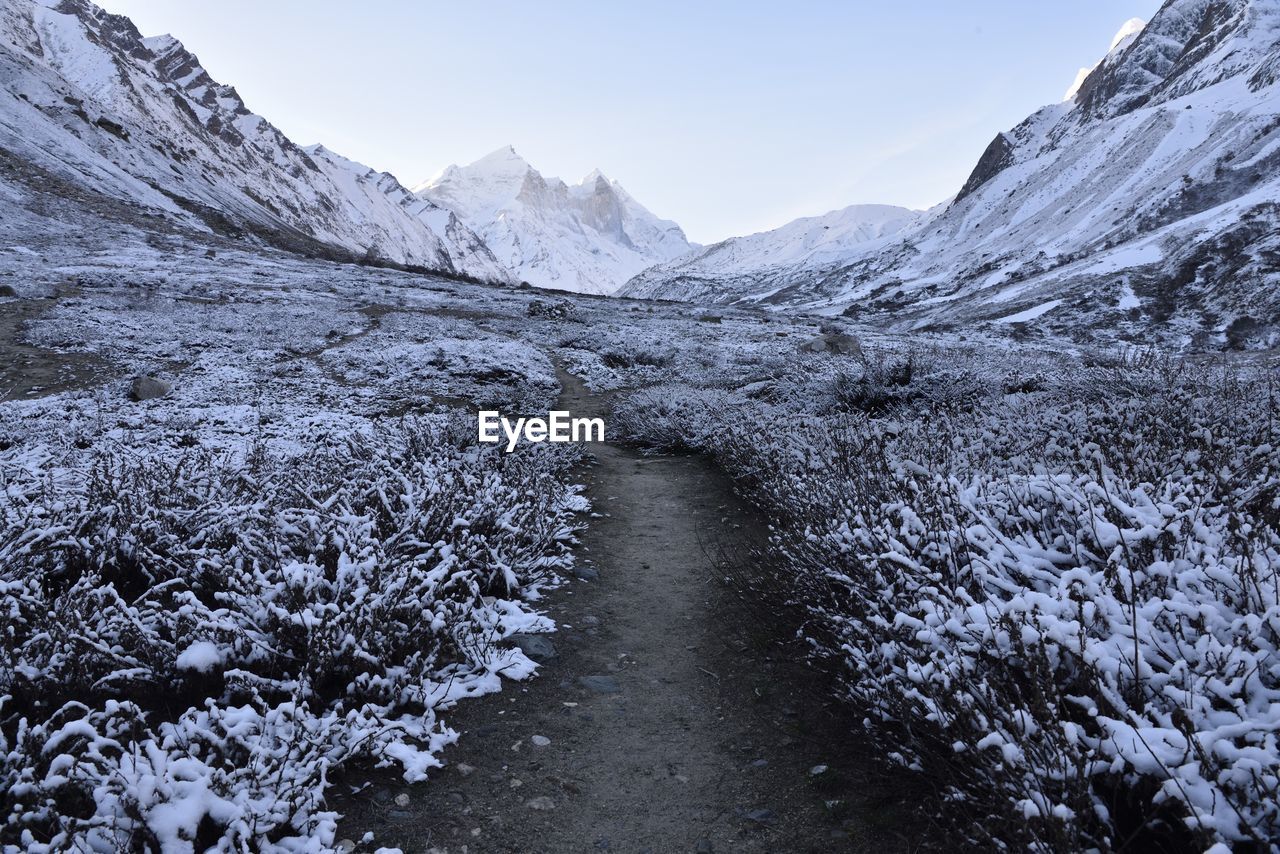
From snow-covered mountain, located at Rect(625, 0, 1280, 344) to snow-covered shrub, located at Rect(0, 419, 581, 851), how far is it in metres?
36.6

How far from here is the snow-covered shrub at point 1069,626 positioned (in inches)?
80.7

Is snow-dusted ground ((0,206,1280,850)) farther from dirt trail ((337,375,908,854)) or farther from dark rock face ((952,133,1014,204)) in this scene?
dark rock face ((952,133,1014,204))

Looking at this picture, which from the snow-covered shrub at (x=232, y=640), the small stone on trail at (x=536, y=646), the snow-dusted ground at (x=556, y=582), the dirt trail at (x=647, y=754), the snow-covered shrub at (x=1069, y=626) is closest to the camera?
the snow-covered shrub at (x=1069, y=626)

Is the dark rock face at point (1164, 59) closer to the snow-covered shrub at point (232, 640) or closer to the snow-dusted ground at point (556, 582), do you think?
the snow-dusted ground at point (556, 582)

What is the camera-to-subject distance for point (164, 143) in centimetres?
7125

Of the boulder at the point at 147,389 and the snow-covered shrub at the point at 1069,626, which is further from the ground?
the boulder at the point at 147,389

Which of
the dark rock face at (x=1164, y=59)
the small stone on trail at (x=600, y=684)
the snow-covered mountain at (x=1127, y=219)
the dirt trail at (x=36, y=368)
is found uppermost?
the dark rock face at (x=1164, y=59)

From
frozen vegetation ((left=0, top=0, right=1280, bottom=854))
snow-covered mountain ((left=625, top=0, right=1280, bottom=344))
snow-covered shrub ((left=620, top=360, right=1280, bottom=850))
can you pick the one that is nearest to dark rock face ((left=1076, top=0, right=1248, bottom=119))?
snow-covered mountain ((left=625, top=0, right=1280, bottom=344))

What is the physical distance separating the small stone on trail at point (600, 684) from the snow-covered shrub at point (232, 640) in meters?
0.49

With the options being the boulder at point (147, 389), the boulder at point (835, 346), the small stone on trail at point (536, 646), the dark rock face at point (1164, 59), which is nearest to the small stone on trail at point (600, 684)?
the small stone on trail at point (536, 646)

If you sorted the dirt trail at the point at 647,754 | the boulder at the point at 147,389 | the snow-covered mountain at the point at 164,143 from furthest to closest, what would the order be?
1. the snow-covered mountain at the point at 164,143
2. the boulder at the point at 147,389
3. the dirt trail at the point at 647,754

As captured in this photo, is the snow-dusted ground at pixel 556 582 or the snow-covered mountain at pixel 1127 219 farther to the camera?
the snow-covered mountain at pixel 1127 219

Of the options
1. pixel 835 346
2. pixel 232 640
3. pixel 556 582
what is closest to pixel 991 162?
pixel 835 346

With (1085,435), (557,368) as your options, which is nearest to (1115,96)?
(557,368)
